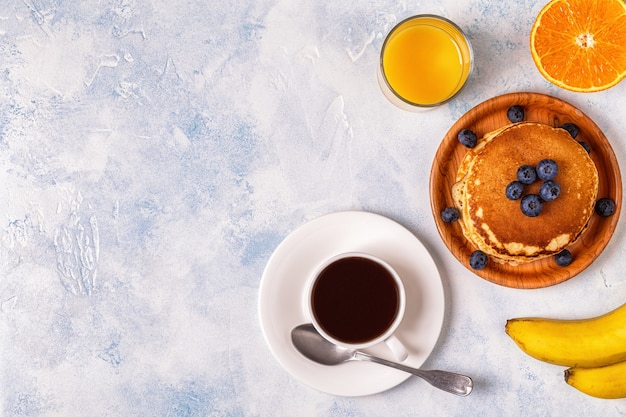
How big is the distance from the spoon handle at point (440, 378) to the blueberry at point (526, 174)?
475 mm

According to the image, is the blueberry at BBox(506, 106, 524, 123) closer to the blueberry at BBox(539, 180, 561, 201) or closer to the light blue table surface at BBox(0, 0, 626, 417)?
the light blue table surface at BBox(0, 0, 626, 417)

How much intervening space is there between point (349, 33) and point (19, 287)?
0.99m

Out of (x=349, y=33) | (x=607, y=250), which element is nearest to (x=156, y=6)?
(x=349, y=33)

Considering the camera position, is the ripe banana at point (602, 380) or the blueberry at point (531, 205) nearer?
the blueberry at point (531, 205)

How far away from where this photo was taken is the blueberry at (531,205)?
3.84 ft

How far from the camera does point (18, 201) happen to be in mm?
1355

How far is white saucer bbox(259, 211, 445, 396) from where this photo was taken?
1295 mm

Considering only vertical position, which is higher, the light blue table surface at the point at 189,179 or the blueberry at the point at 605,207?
the blueberry at the point at 605,207

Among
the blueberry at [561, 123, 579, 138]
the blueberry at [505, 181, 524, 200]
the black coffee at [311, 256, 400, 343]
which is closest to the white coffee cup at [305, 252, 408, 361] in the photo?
the black coffee at [311, 256, 400, 343]

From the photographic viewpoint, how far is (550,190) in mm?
1154

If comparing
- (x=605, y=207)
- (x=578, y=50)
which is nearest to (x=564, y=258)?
(x=605, y=207)

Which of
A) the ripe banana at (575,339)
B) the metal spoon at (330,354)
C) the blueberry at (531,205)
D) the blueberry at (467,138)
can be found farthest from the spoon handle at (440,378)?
the blueberry at (467,138)

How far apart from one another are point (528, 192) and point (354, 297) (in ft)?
1.42

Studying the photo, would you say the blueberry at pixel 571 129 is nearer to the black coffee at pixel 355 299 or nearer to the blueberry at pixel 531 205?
the blueberry at pixel 531 205
